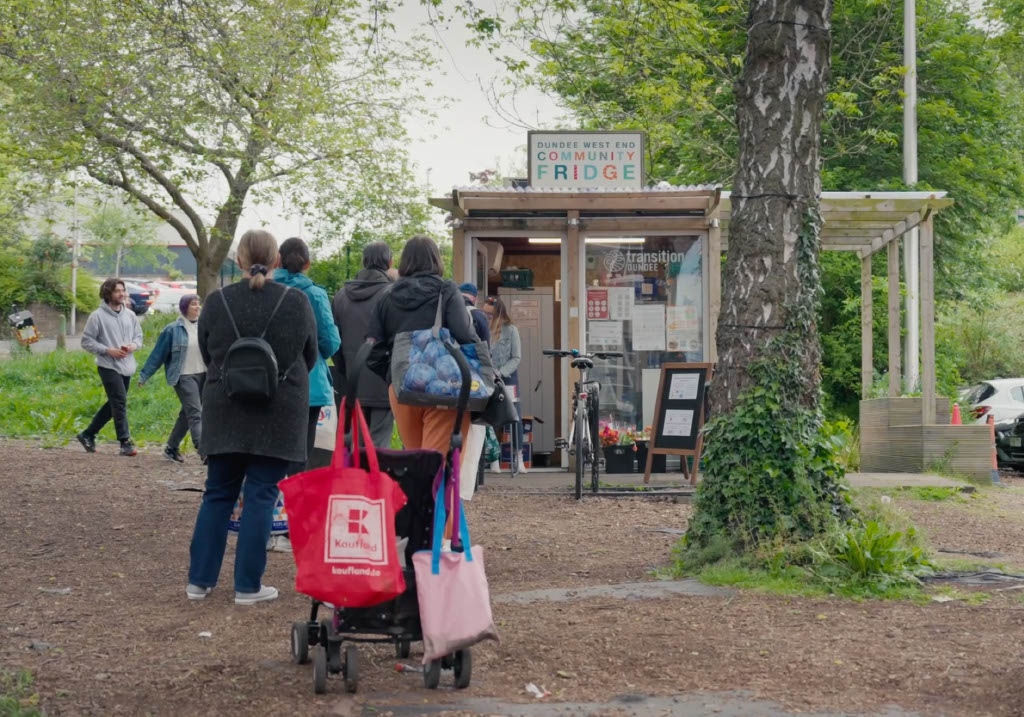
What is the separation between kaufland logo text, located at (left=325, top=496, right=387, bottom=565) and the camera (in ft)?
14.7

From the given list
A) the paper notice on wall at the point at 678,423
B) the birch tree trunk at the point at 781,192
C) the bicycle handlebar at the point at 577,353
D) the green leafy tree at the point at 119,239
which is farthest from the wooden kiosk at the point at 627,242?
the green leafy tree at the point at 119,239

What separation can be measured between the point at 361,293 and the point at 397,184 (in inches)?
686

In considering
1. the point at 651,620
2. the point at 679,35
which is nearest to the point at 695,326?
the point at 679,35

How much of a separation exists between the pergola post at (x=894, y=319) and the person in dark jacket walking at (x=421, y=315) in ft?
33.7

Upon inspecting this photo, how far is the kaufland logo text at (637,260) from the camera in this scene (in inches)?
529

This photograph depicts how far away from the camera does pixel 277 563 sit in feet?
24.8

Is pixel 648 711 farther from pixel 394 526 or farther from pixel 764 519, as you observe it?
pixel 764 519

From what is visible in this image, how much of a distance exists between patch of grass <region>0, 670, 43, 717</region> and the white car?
52.4 feet

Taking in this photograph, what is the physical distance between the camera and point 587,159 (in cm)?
1337

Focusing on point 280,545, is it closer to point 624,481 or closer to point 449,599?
point 449,599

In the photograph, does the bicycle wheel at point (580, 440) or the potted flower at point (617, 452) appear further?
the potted flower at point (617, 452)

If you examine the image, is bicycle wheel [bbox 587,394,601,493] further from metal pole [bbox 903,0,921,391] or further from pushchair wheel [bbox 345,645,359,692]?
metal pole [bbox 903,0,921,391]

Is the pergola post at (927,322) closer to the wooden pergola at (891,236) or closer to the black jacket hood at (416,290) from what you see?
the wooden pergola at (891,236)

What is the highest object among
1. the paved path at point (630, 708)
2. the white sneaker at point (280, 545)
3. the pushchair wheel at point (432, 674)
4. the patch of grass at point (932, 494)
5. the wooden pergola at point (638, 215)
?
the wooden pergola at point (638, 215)
